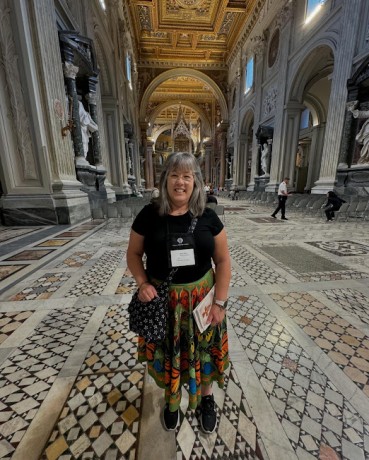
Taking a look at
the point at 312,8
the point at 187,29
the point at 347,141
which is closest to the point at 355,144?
the point at 347,141


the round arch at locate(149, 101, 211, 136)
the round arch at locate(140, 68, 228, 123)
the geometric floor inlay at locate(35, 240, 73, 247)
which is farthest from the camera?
the round arch at locate(149, 101, 211, 136)

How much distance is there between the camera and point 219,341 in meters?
1.00

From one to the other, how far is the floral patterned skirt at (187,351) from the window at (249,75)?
1774cm

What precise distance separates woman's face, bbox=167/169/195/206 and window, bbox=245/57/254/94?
57.3 feet

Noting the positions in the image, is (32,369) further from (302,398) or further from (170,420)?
(302,398)

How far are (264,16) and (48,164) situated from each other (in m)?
15.1

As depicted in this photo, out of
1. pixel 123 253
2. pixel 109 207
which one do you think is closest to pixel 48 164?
pixel 109 207

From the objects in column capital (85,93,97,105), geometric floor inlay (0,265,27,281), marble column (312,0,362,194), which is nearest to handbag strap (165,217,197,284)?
geometric floor inlay (0,265,27,281)

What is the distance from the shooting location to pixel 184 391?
3.79 ft

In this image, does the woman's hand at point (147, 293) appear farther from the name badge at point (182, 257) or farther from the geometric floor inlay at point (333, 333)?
the geometric floor inlay at point (333, 333)

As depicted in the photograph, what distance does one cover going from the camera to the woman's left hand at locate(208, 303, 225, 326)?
3.05ft

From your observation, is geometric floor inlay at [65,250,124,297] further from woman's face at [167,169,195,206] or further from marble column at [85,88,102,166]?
marble column at [85,88,102,166]

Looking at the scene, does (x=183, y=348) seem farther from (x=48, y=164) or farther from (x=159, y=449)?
(x=48, y=164)

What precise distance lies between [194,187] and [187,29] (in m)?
19.8
